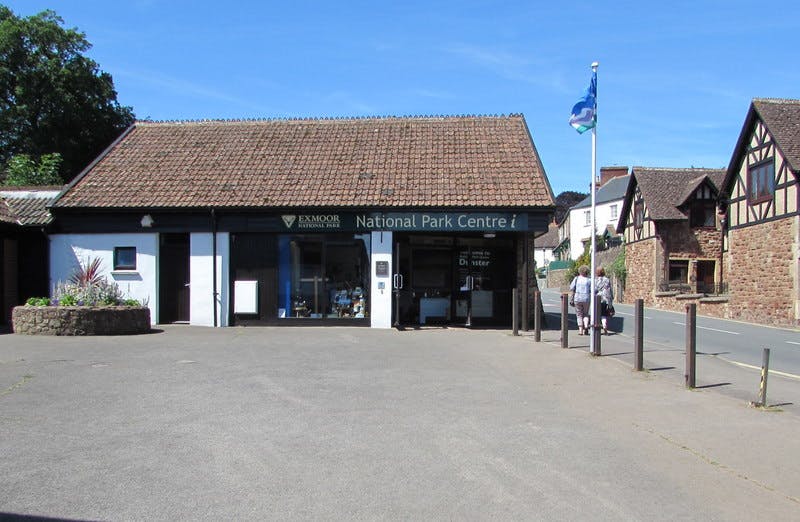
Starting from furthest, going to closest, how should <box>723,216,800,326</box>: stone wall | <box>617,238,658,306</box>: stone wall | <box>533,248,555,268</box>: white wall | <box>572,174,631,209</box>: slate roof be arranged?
1. <box>533,248,555,268</box>: white wall
2. <box>572,174,631,209</box>: slate roof
3. <box>617,238,658,306</box>: stone wall
4. <box>723,216,800,326</box>: stone wall

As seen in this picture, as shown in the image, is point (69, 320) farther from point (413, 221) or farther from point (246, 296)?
point (413, 221)

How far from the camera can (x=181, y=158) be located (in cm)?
2016

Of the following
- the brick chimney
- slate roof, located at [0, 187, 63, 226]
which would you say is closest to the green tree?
slate roof, located at [0, 187, 63, 226]

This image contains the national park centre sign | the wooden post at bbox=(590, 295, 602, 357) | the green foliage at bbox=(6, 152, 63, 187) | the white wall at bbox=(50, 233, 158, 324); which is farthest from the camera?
the green foliage at bbox=(6, 152, 63, 187)

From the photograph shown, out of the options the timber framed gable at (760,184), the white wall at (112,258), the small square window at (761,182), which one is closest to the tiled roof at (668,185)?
the timber framed gable at (760,184)

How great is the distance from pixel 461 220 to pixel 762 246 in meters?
15.3

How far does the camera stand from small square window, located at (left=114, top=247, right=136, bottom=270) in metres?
18.5

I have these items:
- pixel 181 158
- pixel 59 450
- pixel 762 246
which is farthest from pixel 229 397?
pixel 762 246

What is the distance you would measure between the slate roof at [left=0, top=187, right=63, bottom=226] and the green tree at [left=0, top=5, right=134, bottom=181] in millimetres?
20387

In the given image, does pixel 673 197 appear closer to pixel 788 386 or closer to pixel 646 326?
pixel 646 326

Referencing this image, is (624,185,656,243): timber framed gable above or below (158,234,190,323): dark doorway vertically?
above

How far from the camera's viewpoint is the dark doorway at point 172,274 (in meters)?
18.5

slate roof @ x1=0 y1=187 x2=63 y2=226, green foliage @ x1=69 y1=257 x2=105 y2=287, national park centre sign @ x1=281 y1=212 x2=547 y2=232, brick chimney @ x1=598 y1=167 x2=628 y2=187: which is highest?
brick chimney @ x1=598 y1=167 x2=628 y2=187

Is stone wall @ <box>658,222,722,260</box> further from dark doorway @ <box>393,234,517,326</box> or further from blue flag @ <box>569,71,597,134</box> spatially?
blue flag @ <box>569,71,597,134</box>
